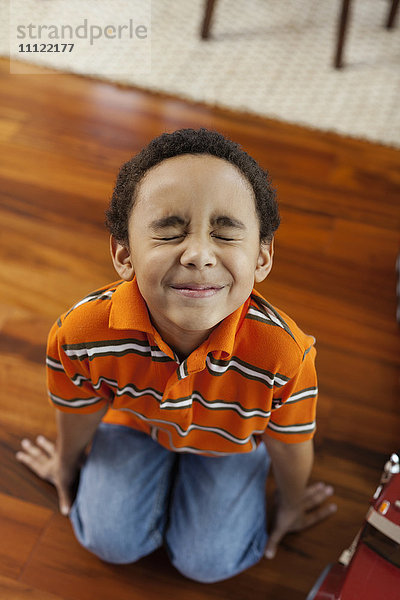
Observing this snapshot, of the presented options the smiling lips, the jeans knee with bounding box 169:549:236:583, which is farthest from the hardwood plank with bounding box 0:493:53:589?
the smiling lips

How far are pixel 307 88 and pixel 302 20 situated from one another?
13.8 inches

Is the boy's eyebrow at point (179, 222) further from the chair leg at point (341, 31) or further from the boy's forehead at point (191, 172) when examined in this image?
the chair leg at point (341, 31)

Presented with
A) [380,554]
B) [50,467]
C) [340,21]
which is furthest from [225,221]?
[340,21]

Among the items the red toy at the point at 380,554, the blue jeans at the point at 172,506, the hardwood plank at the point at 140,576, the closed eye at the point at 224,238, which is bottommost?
the hardwood plank at the point at 140,576

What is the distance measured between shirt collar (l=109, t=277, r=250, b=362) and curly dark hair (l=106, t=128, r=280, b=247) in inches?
2.6

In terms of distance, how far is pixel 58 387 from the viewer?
86 cm

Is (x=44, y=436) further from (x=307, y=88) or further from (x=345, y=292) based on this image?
(x=307, y=88)

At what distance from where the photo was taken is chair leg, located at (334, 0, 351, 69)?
5.54 ft

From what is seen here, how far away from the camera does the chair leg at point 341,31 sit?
1688 mm

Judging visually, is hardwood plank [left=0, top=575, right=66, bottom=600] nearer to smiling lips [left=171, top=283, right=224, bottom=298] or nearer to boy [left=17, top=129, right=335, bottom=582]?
boy [left=17, top=129, right=335, bottom=582]

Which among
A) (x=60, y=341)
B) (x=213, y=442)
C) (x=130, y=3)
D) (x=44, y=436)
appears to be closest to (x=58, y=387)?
(x=60, y=341)

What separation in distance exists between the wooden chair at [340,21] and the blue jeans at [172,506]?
127 centimetres

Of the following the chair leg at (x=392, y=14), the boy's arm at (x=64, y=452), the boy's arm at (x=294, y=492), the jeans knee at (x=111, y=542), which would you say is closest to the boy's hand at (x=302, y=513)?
the boy's arm at (x=294, y=492)

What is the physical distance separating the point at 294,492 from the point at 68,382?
0.42 metres
